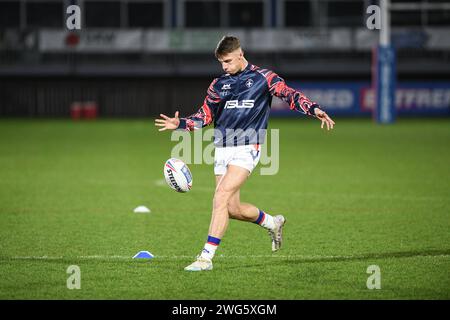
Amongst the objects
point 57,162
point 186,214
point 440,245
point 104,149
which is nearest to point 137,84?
point 104,149

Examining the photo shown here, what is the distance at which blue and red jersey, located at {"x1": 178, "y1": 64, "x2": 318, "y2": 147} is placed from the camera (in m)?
8.67

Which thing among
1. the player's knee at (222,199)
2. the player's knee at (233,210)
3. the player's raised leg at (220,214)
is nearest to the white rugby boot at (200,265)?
the player's raised leg at (220,214)

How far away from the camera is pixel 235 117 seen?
8680 mm

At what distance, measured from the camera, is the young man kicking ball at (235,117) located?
850 centimetres

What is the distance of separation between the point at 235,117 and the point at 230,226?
3.12 metres

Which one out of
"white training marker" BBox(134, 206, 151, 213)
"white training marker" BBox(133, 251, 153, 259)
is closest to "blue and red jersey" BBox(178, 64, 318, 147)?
"white training marker" BBox(133, 251, 153, 259)

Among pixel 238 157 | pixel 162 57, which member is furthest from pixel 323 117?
pixel 162 57

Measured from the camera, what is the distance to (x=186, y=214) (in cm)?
1248

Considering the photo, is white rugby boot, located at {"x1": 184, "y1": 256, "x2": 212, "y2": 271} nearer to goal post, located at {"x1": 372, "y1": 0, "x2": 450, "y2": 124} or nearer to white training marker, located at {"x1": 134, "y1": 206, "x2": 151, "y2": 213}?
white training marker, located at {"x1": 134, "y1": 206, "x2": 151, "y2": 213}

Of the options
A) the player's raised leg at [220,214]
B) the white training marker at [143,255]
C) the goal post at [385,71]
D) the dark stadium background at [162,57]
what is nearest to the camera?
Result: the player's raised leg at [220,214]

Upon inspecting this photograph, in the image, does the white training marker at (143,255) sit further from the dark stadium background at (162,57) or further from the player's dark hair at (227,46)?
the dark stadium background at (162,57)

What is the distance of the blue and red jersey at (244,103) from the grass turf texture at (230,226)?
4.10 feet

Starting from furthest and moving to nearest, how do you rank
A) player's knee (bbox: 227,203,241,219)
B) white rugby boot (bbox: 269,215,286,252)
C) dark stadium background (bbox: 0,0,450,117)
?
dark stadium background (bbox: 0,0,450,117) < white rugby boot (bbox: 269,215,286,252) < player's knee (bbox: 227,203,241,219)
